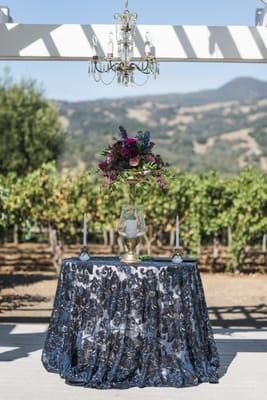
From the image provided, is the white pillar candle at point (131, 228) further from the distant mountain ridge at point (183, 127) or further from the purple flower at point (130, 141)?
the distant mountain ridge at point (183, 127)

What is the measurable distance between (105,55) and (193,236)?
985 cm

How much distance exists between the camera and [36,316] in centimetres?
959

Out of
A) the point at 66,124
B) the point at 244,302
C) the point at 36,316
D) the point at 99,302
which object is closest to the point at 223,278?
the point at 244,302

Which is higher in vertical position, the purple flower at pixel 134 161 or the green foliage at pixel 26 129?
the green foliage at pixel 26 129

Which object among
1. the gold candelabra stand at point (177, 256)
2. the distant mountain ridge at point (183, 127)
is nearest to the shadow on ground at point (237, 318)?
the gold candelabra stand at point (177, 256)

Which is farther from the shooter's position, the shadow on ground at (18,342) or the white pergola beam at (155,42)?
the white pergola beam at (155,42)

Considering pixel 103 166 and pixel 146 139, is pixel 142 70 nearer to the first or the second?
pixel 146 139

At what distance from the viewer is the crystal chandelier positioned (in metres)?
6.12

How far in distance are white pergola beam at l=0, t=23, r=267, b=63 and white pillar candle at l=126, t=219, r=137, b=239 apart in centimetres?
164

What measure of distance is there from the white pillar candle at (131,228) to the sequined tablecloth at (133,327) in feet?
1.16

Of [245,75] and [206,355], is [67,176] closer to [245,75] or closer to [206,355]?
[206,355]

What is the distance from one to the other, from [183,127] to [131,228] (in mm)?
62893

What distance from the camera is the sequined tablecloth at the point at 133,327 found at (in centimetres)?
523

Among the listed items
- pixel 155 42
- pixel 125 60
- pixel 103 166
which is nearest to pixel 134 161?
pixel 103 166
